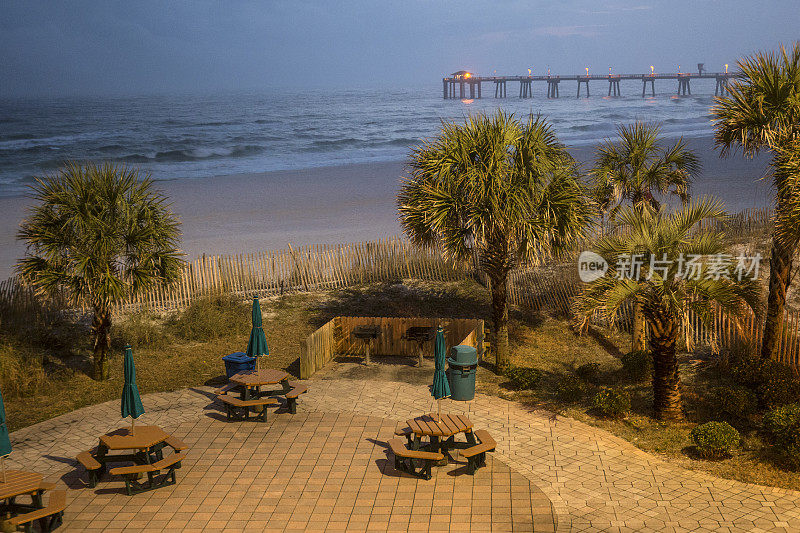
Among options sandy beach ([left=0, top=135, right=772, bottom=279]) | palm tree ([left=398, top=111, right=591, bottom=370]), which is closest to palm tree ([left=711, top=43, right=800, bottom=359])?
palm tree ([left=398, top=111, right=591, bottom=370])

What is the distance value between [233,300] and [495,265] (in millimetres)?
8053

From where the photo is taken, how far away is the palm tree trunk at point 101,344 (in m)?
16.0

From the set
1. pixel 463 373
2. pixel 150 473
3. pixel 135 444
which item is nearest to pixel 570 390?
pixel 463 373

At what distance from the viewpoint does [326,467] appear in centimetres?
1174

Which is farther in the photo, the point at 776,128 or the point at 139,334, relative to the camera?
the point at 139,334

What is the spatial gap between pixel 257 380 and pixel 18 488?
16.1 ft

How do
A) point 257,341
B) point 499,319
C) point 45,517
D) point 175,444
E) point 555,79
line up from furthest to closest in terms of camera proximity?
1. point 555,79
2. point 499,319
3. point 257,341
4. point 175,444
5. point 45,517

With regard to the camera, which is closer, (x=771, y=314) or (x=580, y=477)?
(x=580, y=477)

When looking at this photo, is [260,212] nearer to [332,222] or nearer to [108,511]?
[332,222]

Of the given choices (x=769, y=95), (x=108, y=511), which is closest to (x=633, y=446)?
(x=769, y=95)

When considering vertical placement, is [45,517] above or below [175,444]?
below

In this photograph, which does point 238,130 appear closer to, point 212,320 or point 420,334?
point 212,320

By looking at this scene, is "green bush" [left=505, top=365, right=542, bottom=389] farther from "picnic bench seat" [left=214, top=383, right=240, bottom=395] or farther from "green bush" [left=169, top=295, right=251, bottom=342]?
"green bush" [left=169, top=295, right=251, bottom=342]

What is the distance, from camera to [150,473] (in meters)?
11.0
